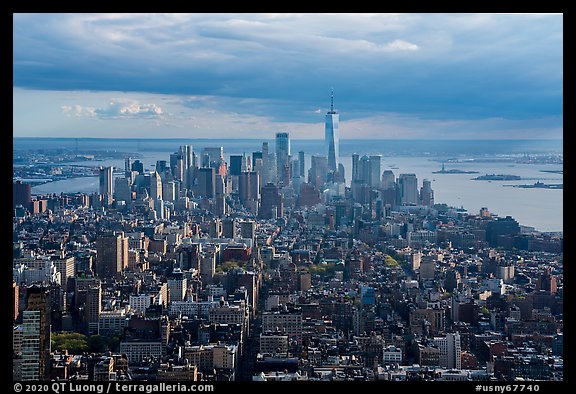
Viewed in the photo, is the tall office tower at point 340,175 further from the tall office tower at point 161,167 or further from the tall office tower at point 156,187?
the tall office tower at point 156,187

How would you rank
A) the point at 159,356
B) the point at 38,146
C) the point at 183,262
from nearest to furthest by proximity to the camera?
the point at 159,356
the point at 38,146
the point at 183,262

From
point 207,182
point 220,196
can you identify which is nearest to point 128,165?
point 207,182

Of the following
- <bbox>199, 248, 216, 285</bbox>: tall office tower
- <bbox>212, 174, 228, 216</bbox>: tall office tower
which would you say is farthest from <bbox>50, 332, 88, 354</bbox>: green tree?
<bbox>212, 174, 228, 216</bbox>: tall office tower

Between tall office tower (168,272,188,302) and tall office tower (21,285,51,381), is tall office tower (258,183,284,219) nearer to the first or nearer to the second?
tall office tower (168,272,188,302)

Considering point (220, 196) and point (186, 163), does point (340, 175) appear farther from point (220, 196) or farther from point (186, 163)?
point (186, 163)

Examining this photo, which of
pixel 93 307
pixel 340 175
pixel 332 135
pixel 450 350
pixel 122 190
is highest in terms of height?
pixel 332 135
